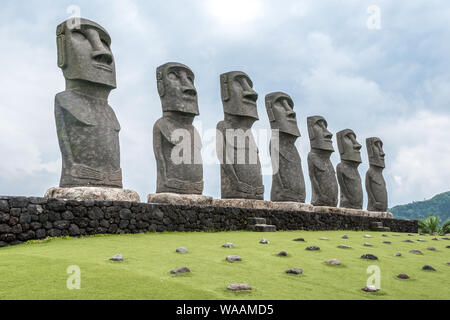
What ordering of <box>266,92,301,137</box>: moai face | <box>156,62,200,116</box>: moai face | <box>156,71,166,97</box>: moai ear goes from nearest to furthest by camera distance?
1. <box>156,62,200,116</box>: moai face
2. <box>156,71,166,97</box>: moai ear
3. <box>266,92,301,137</box>: moai face

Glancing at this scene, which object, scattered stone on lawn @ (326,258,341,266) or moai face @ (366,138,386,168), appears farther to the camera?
moai face @ (366,138,386,168)

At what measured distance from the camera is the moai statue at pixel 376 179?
21141 millimetres

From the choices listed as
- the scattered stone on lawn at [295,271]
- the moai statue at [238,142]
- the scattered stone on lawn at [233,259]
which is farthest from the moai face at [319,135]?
the scattered stone on lawn at [295,271]

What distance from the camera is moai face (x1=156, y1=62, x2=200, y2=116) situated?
1234 centimetres

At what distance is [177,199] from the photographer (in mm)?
11422

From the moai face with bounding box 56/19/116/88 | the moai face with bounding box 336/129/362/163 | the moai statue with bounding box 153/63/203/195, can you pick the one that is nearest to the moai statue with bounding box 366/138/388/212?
the moai face with bounding box 336/129/362/163

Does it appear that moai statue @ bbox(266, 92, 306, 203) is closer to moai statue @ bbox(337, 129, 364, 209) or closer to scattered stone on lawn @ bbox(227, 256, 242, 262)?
moai statue @ bbox(337, 129, 364, 209)

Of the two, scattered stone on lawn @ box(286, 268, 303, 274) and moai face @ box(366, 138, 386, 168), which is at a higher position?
moai face @ box(366, 138, 386, 168)

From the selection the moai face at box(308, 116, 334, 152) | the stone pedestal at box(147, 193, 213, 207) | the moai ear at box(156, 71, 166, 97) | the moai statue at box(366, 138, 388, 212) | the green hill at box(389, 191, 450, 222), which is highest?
the moai ear at box(156, 71, 166, 97)

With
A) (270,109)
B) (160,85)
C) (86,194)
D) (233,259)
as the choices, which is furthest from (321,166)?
(233,259)

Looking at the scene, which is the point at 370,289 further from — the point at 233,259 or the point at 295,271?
the point at 233,259

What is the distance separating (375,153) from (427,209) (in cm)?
4797

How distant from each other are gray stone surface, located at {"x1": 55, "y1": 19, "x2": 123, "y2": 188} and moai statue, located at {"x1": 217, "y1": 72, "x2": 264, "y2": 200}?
12.9 feet

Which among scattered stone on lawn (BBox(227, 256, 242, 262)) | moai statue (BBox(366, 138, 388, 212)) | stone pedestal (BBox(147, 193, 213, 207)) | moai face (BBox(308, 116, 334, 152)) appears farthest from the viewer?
moai statue (BBox(366, 138, 388, 212))
